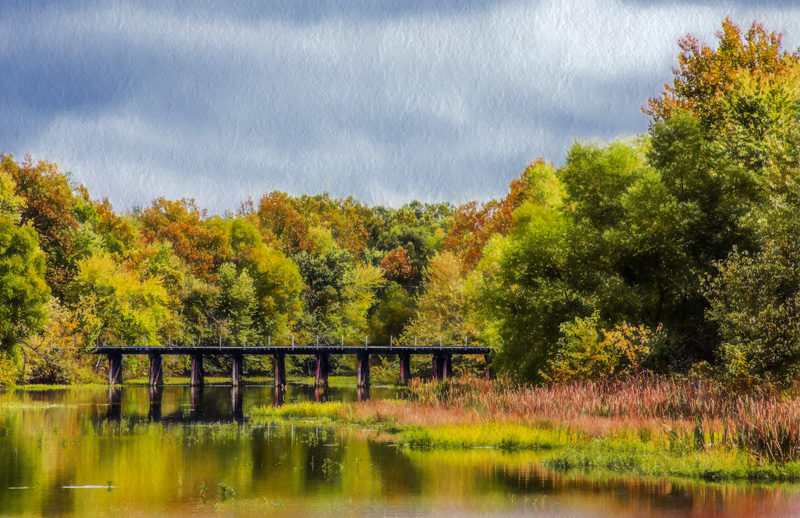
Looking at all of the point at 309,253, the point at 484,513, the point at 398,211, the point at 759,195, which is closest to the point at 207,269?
the point at 309,253

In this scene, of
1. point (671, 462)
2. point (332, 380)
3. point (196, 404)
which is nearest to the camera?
point (671, 462)

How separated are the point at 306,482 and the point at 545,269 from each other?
2721 cm

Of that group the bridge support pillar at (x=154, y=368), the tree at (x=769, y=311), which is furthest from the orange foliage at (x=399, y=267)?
the tree at (x=769, y=311)

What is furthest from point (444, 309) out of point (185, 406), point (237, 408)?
point (237, 408)

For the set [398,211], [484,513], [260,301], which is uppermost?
[398,211]

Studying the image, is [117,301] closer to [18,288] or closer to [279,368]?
[279,368]

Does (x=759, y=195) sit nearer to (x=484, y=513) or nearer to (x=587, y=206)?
(x=587, y=206)

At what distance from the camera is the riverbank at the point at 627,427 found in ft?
72.7

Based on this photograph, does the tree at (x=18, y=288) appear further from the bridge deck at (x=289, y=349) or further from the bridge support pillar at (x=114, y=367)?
the bridge support pillar at (x=114, y=367)

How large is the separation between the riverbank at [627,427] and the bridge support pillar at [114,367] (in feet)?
149

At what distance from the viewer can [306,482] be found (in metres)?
21.3

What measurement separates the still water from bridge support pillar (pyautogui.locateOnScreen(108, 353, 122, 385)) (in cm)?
4668

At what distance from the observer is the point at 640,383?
1312 inches

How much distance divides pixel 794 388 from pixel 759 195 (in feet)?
41.5
